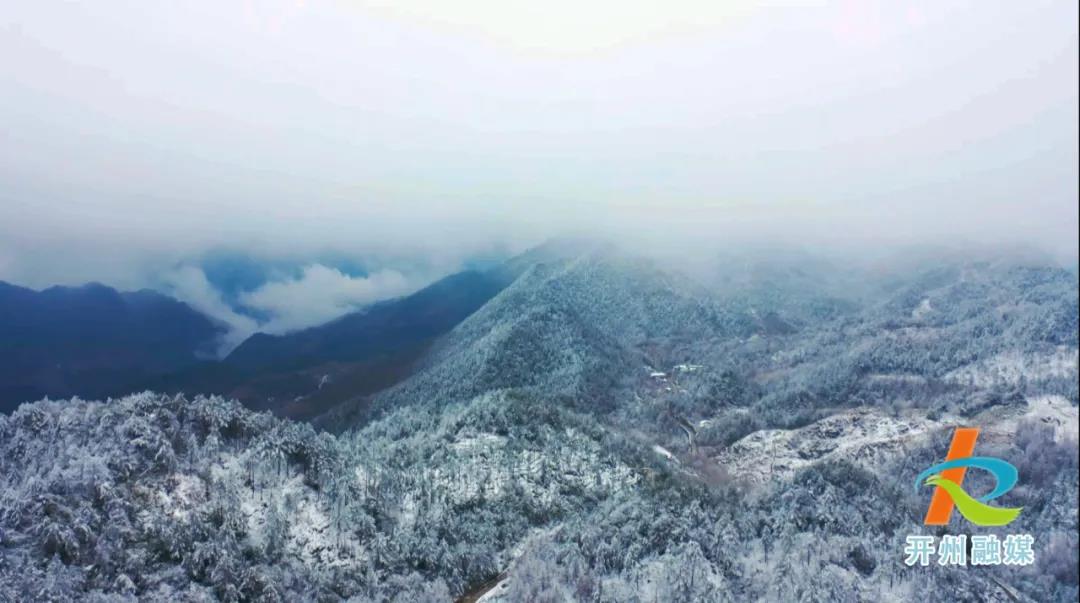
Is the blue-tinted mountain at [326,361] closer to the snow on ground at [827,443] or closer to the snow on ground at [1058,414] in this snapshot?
the snow on ground at [827,443]

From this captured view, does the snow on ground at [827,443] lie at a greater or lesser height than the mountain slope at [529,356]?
lesser

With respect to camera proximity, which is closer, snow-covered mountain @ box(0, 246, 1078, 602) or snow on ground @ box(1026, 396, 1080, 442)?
snow-covered mountain @ box(0, 246, 1078, 602)

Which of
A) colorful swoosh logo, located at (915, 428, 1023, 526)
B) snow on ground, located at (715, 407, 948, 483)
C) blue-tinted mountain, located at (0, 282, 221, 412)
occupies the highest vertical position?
blue-tinted mountain, located at (0, 282, 221, 412)

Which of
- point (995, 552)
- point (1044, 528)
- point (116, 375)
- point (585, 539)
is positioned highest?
point (116, 375)

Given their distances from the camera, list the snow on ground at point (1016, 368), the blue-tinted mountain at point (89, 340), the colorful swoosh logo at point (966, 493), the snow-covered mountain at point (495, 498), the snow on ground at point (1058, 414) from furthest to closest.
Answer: the snow on ground at point (1016, 368)
the snow on ground at point (1058, 414)
the colorful swoosh logo at point (966, 493)
the snow-covered mountain at point (495, 498)
the blue-tinted mountain at point (89, 340)

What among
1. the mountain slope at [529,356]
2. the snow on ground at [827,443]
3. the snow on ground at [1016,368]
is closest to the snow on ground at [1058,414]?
the snow on ground at [1016,368]

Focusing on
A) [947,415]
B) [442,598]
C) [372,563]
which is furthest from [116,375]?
[947,415]

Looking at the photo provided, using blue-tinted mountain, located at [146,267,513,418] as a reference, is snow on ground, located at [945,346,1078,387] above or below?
below

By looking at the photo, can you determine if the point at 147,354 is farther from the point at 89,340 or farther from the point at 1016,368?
the point at 1016,368

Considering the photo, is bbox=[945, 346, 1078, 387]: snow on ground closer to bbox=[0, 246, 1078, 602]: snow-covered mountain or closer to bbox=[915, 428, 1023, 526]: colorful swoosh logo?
bbox=[0, 246, 1078, 602]: snow-covered mountain

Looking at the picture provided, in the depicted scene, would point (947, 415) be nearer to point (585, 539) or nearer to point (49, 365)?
point (585, 539)

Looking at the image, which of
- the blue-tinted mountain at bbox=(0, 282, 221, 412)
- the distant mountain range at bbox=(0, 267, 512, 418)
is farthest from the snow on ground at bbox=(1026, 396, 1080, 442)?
the blue-tinted mountain at bbox=(0, 282, 221, 412)
